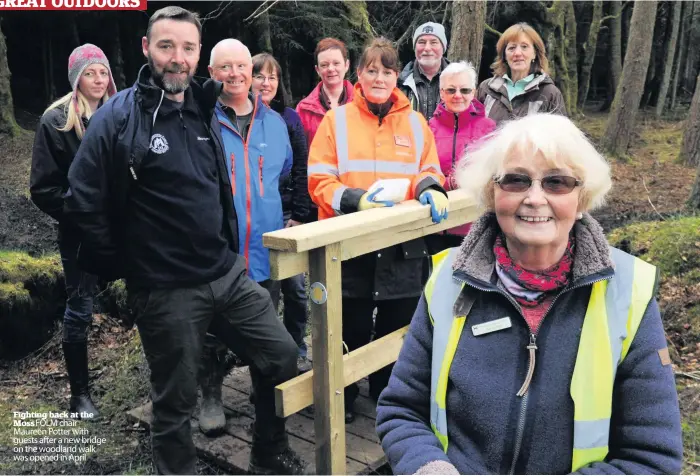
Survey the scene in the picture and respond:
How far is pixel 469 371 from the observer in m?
1.80

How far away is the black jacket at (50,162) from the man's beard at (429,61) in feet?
8.51

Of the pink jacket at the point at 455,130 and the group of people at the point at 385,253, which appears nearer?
the group of people at the point at 385,253

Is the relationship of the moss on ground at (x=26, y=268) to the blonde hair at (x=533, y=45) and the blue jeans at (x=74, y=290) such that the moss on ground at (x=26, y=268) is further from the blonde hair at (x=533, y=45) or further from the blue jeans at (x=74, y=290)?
the blonde hair at (x=533, y=45)

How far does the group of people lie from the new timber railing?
7.6 inches

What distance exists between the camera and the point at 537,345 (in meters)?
1.75

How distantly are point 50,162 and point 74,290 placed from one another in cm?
86

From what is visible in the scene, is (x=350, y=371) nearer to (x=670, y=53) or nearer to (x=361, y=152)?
(x=361, y=152)

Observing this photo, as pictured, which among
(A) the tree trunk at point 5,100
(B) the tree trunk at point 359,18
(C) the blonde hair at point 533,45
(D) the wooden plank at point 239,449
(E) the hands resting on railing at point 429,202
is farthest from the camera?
(B) the tree trunk at point 359,18

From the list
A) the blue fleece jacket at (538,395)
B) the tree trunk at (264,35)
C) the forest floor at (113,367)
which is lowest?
the forest floor at (113,367)

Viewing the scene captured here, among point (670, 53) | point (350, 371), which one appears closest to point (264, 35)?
point (350, 371)

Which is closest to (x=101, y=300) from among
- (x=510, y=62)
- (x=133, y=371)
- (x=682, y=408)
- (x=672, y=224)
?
(x=133, y=371)

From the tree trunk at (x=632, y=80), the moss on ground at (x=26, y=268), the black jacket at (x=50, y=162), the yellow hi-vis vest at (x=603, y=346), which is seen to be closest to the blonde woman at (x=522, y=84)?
the black jacket at (x=50, y=162)

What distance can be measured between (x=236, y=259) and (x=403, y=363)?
1.74 m

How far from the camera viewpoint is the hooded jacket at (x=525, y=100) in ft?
16.5
